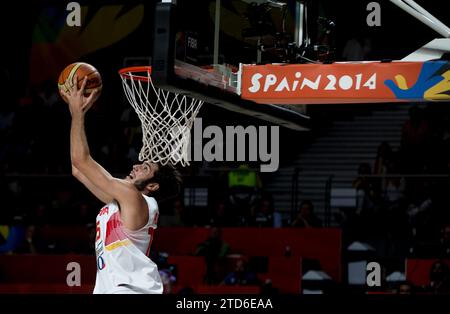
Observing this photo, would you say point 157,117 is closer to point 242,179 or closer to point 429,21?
point 429,21

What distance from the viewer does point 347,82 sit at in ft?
22.7

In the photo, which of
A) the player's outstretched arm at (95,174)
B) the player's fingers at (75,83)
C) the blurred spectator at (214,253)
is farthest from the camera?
the blurred spectator at (214,253)

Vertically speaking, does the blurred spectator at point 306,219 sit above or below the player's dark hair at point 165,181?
below

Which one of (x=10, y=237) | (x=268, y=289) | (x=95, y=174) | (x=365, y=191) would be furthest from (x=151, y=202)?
(x=365, y=191)

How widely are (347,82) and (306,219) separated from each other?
6.01 meters

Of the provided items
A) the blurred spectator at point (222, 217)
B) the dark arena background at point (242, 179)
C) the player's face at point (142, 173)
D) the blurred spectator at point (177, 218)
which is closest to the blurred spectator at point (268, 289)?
the dark arena background at point (242, 179)

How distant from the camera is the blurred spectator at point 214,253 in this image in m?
11.9

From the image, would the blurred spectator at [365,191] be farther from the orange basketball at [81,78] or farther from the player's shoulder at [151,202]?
the orange basketball at [81,78]

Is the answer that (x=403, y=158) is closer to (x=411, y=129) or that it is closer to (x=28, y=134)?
(x=411, y=129)

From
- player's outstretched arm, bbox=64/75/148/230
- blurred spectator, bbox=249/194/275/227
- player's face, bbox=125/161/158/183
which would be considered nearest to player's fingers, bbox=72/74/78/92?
player's outstretched arm, bbox=64/75/148/230

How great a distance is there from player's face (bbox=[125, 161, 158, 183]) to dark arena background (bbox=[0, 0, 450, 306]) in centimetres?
151

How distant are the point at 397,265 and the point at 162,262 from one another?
2739 millimetres

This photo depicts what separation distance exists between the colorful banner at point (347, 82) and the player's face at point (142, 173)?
1.14 metres

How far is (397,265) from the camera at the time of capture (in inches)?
459
